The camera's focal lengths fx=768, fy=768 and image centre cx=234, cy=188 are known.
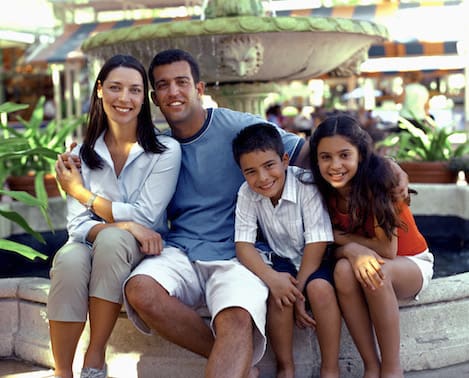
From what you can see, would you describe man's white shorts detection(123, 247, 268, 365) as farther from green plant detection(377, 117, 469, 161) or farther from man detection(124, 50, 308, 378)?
green plant detection(377, 117, 469, 161)

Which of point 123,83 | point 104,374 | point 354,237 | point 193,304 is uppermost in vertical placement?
point 123,83

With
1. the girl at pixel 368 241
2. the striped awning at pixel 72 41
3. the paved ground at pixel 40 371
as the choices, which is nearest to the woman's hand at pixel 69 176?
the paved ground at pixel 40 371

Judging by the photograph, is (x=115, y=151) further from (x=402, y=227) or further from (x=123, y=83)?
(x=402, y=227)

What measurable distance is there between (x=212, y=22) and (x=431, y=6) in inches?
383

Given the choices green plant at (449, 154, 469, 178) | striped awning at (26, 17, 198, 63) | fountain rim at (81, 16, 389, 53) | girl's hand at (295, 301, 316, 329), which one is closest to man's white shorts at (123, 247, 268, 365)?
girl's hand at (295, 301, 316, 329)

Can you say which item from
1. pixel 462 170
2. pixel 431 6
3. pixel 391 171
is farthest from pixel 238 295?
pixel 431 6

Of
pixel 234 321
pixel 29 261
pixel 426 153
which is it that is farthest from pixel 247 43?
pixel 426 153

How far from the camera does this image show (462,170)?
641cm

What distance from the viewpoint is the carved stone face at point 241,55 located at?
4.33 meters

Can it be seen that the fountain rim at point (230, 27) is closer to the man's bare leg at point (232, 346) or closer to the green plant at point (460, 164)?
the man's bare leg at point (232, 346)

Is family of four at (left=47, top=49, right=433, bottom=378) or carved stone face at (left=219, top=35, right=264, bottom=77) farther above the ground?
carved stone face at (left=219, top=35, right=264, bottom=77)

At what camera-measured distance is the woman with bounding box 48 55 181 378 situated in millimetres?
2771

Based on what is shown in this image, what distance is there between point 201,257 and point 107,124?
2.24 feet

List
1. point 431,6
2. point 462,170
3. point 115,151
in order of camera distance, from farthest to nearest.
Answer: point 431,6 → point 462,170 → point 115,151
